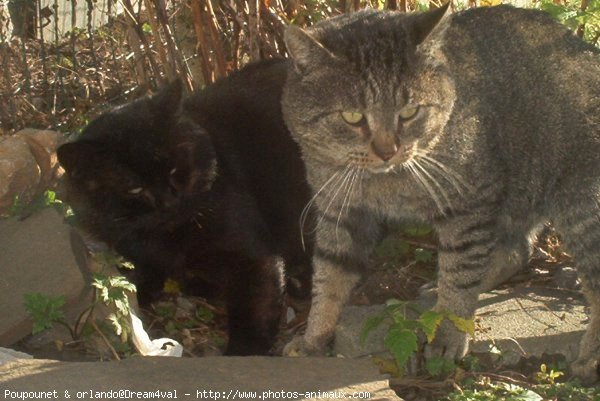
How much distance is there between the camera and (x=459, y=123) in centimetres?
349

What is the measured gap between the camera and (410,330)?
331 cm

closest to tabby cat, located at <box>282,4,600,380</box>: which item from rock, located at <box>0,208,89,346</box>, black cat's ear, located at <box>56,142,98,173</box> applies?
black cat's ear, located at <box>56,142,98,173</box>

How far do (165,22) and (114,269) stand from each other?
1526 mm

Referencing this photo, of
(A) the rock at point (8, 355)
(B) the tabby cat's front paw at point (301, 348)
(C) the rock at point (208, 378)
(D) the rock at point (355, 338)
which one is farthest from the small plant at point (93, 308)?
(D) the rock at point (355, 338)

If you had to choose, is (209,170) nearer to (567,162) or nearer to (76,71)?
(567,162)

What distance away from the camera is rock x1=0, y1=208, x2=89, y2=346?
3.59 metres

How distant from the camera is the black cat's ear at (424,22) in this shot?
3.23 meters

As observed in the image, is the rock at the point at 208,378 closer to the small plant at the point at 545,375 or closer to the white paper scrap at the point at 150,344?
the white paper scrap at the point at 150,344

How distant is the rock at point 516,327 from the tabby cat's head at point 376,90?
811 millimetres

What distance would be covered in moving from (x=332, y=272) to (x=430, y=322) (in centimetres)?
68

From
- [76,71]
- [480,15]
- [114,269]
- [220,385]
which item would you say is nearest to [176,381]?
[220,385]

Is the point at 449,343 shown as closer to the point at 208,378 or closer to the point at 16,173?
the point at 208,378

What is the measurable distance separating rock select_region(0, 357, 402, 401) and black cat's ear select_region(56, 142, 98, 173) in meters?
0.95

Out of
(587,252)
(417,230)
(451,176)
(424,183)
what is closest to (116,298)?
(424,183)
